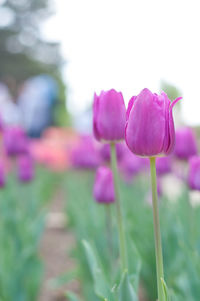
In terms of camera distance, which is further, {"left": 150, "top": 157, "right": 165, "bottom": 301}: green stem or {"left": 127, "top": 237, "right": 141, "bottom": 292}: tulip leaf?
{"left": 127, "top": 237, "right": 141, "bottom": 292}: tulip leaf

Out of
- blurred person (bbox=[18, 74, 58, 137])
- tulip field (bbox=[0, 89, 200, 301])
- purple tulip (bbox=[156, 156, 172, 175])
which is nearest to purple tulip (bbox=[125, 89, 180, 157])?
tulip field (bbox=[0, 89, 200, 301])

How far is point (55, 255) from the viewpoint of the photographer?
2303 millimetres

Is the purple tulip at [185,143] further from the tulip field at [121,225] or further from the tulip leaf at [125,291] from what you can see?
the tulip leaf at [125,291]

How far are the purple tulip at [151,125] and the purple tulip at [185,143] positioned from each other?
762 millimetres

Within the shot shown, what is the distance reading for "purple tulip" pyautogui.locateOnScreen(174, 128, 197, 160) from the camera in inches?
51.7

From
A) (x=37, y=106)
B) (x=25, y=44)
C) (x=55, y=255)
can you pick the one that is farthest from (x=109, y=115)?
(x=25, y=44)

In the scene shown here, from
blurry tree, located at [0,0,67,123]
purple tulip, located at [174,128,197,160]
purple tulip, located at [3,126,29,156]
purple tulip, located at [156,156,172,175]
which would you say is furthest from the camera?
blurry tree, located at [0,0,67,123]

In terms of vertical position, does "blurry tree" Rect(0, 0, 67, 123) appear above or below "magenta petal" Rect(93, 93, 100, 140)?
above

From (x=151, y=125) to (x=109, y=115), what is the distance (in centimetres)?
20

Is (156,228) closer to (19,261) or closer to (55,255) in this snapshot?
(19,261)

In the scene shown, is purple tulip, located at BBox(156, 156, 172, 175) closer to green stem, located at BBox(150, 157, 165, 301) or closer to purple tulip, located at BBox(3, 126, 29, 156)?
purple tulip, located at BBox(3, 126, 29, 156)

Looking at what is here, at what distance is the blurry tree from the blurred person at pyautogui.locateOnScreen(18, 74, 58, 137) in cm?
1349

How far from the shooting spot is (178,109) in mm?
5777

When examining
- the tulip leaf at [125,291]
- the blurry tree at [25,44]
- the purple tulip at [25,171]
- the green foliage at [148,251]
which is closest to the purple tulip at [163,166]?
the green foliage at [148,251]
